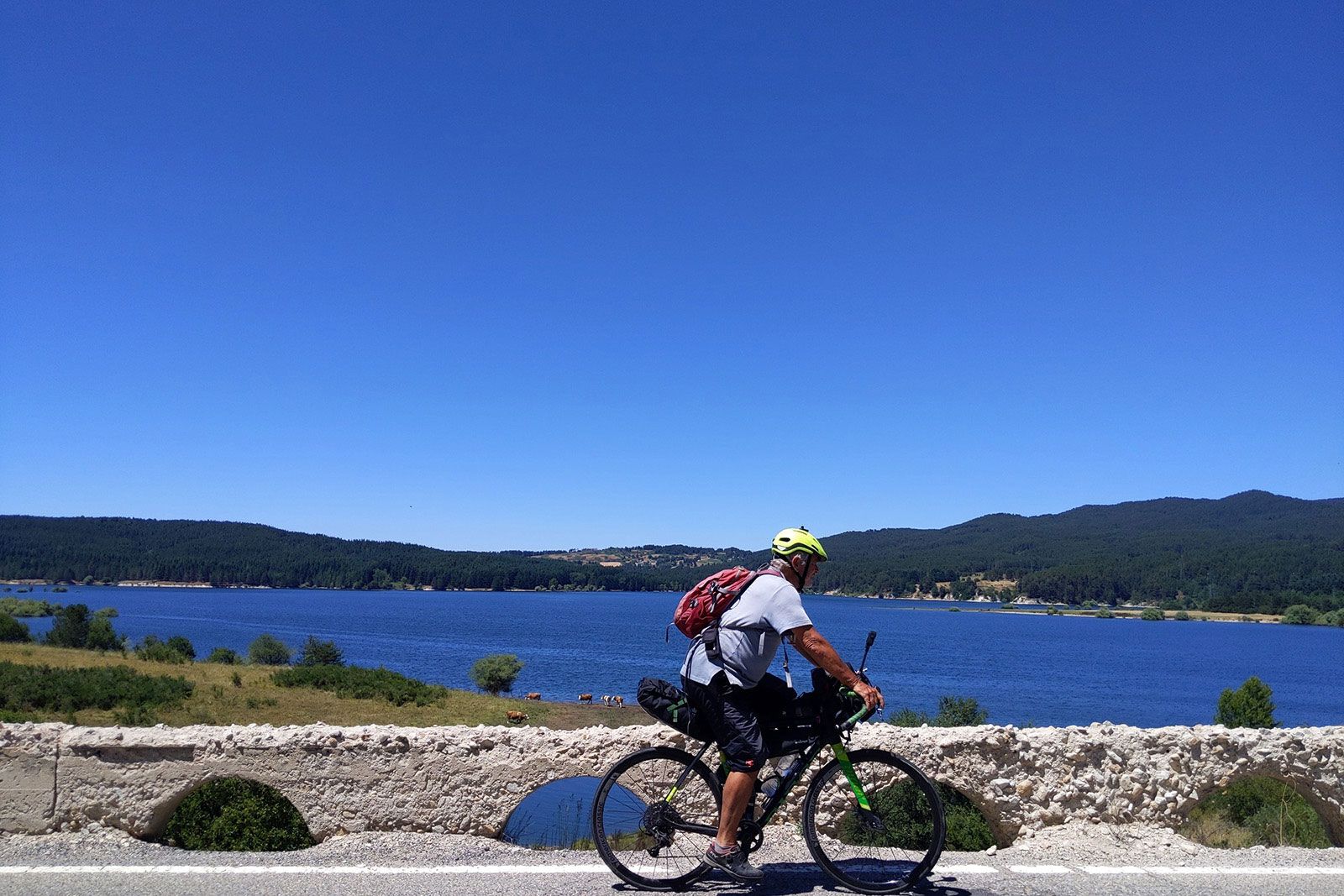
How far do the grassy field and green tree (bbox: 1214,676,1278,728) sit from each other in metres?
17.7

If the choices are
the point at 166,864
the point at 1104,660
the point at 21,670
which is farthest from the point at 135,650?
the point at 1104,660

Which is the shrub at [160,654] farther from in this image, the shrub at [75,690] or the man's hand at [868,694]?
the man's hand at [868,694]

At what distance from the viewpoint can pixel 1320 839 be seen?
246 inches

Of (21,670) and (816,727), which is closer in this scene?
(816,727)

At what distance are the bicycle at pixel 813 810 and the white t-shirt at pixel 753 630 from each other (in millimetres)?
328

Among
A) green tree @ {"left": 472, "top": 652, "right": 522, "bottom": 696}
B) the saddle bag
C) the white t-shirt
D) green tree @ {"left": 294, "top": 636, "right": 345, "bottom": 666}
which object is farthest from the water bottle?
green tree @ {"left": 294, "top": 636, "right": 345, "bottom": 666}

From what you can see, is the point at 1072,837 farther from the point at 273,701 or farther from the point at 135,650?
the point at 135,650

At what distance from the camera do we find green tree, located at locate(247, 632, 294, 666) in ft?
206

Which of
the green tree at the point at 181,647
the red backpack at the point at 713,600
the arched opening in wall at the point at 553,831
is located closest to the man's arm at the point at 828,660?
the red backpack at the point at 713,600

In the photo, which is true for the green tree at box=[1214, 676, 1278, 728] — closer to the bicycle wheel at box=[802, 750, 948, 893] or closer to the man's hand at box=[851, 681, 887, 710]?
the bicycle wheel at box=[802, 750, 948, 893]

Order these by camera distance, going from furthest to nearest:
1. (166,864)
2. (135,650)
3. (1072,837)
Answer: (135,650)
(1072,837)
(166,864)

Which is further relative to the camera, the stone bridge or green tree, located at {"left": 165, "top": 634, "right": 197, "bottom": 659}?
green tree, located at {"left": 165, "top": 634, "right": 197, "bottom": 659}

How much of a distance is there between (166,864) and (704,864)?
112 inches

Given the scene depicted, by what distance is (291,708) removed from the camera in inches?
1404
